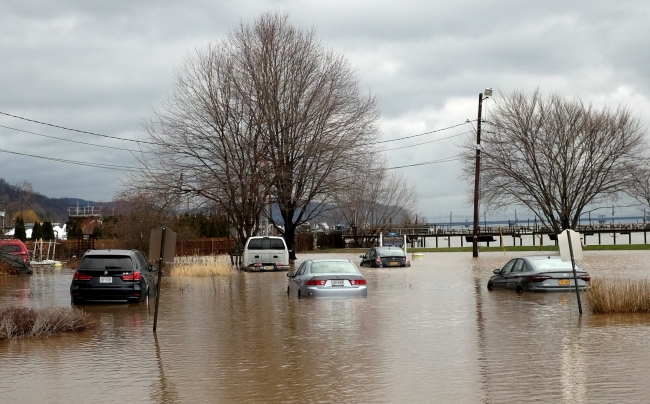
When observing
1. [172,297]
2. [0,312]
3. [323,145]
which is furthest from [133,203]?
[0,312]

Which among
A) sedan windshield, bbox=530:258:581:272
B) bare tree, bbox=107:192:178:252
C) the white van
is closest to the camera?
sedan windshield, bbox=530:258:581:272

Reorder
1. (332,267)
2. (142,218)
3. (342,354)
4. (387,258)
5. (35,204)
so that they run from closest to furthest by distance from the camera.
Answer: (342,354) < (332,267) < (387,258) < (142,218) < (35,204)

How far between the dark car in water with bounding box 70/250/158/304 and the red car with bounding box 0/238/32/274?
19338mm

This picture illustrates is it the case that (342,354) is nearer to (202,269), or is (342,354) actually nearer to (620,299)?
(620,299)

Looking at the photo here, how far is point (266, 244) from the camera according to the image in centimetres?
4216

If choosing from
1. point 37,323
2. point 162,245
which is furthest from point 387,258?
point 37,323

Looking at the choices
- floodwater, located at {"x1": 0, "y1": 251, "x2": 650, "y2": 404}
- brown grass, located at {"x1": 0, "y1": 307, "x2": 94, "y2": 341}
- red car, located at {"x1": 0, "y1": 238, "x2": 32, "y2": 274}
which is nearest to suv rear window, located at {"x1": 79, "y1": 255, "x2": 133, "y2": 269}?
floodwater, located at {"x1": 0, "y1": 251, "x2": 650, "y2": 404}

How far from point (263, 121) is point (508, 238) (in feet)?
273

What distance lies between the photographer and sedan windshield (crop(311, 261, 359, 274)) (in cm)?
2377

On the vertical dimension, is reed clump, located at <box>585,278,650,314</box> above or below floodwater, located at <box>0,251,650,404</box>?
above

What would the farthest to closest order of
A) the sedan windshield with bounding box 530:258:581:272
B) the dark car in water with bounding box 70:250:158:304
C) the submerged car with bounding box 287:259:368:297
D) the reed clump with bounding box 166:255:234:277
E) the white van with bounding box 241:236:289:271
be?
1. the white van with bounding box 241:236:289:271
2. the reed clump with bounding box 166:255:234:277
3. the sedan windshield with bounding box 530:258:581:272
4. the submerged car with bounding box 287:259:368:297
5. the dark car in water with bounding box 70:250:158:304

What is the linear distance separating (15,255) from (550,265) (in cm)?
2618

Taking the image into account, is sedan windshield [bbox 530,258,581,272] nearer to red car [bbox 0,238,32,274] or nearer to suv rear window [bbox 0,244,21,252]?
red car [bbox 0,238,32,274]

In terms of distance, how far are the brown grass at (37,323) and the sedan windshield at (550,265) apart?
45.9ft
